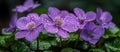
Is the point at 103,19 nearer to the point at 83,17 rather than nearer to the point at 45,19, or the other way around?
the point at 83,17

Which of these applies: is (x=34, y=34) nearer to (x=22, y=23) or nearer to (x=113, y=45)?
(x=22, y=23)

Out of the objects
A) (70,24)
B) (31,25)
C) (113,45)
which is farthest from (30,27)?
(113,45)

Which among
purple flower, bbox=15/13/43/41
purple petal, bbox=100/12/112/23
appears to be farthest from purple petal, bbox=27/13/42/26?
purple petal, bbox=100/12/112/23

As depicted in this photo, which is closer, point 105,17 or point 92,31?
point 92,31

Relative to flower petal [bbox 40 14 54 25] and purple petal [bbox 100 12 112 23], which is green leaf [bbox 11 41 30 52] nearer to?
flower petal [bbox 40 14 54 25]

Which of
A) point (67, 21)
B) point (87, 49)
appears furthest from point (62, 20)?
point (87, 49)

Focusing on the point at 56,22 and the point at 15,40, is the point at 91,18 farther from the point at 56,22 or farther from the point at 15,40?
the point at 15,40

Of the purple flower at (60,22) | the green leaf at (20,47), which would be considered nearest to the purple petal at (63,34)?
the purple flower at (60,22)
